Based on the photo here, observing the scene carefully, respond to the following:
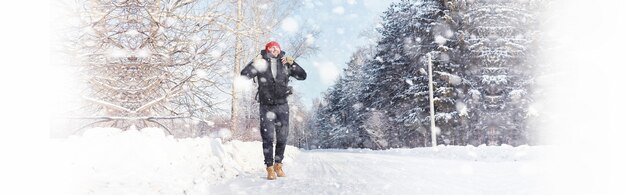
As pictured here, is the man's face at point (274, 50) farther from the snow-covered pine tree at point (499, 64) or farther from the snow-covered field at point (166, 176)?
the snow-covered pine tree at point (499, 64)

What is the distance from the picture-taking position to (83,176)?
318 centimetres

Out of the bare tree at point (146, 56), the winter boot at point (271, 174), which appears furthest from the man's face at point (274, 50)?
the winter boot at point (271, 174)

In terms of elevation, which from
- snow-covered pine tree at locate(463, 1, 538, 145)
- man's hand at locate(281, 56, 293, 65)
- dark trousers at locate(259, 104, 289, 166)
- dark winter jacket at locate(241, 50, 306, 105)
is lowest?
dark trousers at locate(259, 104, 289, 166)

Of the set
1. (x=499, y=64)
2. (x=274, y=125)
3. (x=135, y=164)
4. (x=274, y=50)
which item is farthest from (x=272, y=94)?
(x=499, y=64)

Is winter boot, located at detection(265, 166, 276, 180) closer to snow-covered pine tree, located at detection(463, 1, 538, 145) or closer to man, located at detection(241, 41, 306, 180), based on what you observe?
man, located at detection(241, 41, 306, 180)

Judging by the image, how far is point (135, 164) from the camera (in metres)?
3.90

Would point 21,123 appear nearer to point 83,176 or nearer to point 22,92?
point 22,92

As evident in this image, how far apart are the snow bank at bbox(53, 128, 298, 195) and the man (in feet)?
2.31

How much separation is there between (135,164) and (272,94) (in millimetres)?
2149

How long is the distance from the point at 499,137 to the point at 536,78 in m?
4.10

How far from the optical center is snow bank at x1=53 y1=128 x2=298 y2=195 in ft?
10.6

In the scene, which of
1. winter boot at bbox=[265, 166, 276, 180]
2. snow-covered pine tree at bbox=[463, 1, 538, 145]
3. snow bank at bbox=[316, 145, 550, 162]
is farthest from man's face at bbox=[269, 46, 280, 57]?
snow-covered pine tree at bbox=[463, 1, 538, 145]

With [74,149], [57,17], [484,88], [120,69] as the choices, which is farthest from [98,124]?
[484,88]

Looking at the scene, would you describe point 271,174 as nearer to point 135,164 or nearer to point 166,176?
point 166,176
